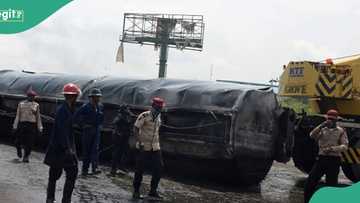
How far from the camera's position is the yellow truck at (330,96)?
37.3 ft

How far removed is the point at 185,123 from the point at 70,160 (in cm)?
457

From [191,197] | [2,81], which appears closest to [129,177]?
[191,197]

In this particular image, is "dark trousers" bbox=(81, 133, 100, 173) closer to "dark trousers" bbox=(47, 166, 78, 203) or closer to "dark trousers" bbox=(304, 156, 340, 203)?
"dark trousers" bbox=(47, 166, 78, 203)

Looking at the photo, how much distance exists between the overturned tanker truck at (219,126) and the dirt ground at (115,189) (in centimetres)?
48

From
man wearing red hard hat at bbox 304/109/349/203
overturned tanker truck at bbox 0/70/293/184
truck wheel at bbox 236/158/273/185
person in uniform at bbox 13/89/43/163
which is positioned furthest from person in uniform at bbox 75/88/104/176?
man wearing red hard hat at bbox 304/109/349/203

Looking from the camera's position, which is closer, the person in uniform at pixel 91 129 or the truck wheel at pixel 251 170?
the person in uniform at pixel 91 129

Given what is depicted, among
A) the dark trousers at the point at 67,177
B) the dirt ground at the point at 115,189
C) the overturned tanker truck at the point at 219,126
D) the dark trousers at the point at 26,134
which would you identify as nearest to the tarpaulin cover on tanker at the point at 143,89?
the overturned tanker truck at the point at 219,126

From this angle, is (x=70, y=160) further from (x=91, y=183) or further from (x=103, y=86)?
(x=103, y=86)

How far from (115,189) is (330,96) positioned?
5314mm

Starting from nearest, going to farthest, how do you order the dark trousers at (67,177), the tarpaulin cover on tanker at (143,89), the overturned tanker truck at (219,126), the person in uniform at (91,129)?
1. the dark trousers at (67,177)
2. the person in uniform at (91,129)
3. the overturned tanker truck at (219,126)
4. the tarpaulin cover on tanker at (143,89)

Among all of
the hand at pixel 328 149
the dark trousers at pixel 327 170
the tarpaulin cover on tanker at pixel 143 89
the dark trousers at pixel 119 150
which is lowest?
the dark trousers at pixel 119 150

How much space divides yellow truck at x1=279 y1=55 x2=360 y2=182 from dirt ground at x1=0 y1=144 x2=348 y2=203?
1196 mm

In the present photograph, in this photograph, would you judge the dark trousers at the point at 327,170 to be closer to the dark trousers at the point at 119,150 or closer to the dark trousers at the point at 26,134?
the dark trousers at the point at 119,150

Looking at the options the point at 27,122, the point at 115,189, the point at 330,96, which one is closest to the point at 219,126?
the point at 115,189
